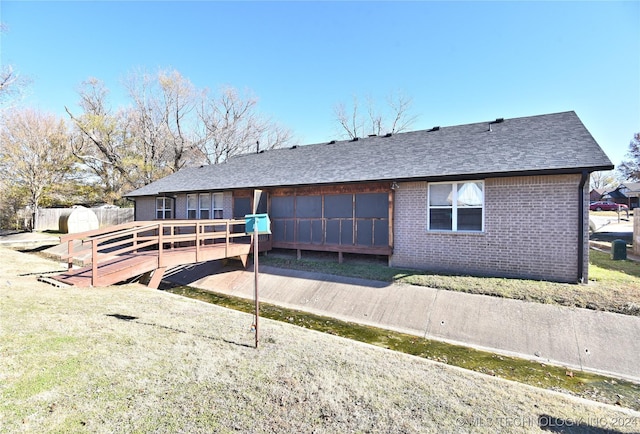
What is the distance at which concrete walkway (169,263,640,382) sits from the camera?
5.57 m

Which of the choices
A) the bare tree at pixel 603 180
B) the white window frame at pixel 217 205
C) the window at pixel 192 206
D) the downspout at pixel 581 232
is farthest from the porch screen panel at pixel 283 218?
the bare tree at pixel 603 180

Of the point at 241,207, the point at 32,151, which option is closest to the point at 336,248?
the point at 241,207

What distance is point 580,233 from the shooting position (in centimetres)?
781

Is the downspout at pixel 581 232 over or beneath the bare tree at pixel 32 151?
beneath

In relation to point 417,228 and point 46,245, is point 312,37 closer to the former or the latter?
point 417,228

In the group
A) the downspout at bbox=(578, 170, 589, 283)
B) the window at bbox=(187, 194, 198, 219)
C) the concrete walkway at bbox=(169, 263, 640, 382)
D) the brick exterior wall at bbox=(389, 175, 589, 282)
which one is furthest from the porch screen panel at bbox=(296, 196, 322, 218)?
the downspout at bbox=(578, 170, 589, 283)

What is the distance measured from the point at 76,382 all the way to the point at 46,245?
815 inches

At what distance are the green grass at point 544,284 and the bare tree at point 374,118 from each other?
78.8ft

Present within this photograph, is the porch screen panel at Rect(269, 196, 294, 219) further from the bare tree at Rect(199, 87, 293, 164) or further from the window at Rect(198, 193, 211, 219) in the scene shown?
the bare tree at Rect(199, 87, 293, 164)

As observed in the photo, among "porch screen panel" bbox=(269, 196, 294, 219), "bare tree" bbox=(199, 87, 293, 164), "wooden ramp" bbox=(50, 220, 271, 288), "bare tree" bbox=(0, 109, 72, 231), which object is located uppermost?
"bare tree" bbox=(199, 87, 293, 164)

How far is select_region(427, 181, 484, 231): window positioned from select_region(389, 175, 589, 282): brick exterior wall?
186 mm

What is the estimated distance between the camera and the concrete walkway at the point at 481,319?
18.3 ft

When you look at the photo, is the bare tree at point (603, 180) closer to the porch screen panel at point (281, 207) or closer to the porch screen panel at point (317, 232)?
the porch screen panel at point (317, 232)

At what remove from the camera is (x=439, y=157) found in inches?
412
